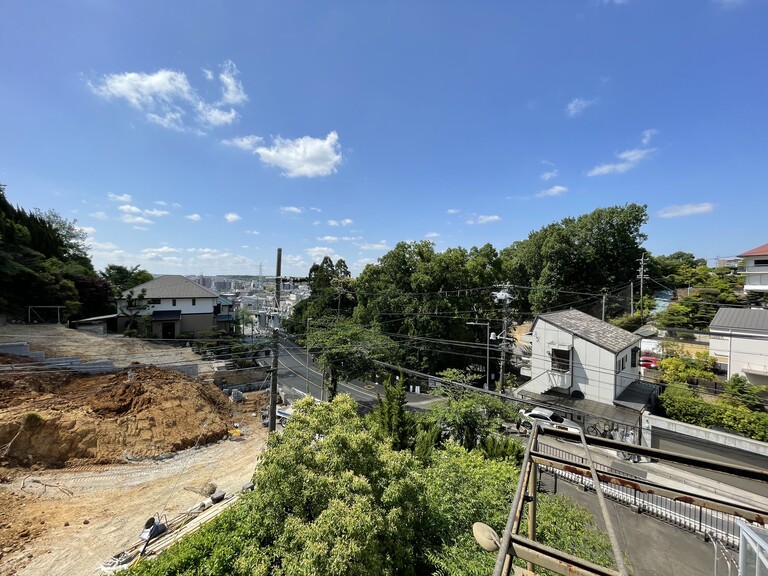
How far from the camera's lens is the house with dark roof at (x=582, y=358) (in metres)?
17.1

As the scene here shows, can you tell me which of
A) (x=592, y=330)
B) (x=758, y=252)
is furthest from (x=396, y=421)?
(x=758, y=252)

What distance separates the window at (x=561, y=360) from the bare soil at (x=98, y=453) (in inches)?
651

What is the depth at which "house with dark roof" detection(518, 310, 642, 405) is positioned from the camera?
17.1 metres

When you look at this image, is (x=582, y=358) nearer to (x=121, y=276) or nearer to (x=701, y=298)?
(x=701, y=298)

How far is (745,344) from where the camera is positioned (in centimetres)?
1645

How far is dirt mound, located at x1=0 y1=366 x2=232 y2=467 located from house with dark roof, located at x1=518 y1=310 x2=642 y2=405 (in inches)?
716

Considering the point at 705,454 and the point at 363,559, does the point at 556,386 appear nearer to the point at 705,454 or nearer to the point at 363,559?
the point at 705,454

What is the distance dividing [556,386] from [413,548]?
15675 millimetres

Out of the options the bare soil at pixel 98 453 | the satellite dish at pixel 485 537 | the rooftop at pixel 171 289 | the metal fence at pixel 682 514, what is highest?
the rooftop at pixel 171 289

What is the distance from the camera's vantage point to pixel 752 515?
3.21 meters

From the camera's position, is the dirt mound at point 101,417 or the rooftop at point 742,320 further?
the rooftop at point 742,320

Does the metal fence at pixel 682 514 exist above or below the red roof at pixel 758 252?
below

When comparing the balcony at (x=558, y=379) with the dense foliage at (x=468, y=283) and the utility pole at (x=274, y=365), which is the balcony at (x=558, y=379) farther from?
the utility pole at (x=274, y=365)

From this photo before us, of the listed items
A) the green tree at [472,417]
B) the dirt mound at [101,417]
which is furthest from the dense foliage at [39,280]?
the green tree at [472,417]
